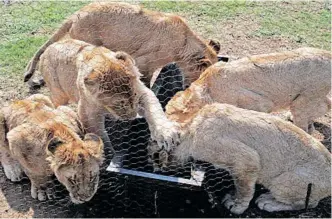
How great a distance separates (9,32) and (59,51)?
9.12ft

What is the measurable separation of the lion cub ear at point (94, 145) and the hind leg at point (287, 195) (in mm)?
1497

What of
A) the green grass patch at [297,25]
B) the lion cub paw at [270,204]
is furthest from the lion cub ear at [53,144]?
the green grass patch at [297,25]

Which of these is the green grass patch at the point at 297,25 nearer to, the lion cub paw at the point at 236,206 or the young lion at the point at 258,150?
the young lion at the point at 258,150

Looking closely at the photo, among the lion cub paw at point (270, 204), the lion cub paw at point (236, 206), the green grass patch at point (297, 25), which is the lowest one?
the lion cub paw at point (236, 206)

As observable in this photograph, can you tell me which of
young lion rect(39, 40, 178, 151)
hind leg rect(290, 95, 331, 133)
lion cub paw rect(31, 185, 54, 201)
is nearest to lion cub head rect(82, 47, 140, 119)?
young lion rect(39, 40, 178, 151)

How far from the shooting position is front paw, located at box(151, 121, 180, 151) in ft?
15.4

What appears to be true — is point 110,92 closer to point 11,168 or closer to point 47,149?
point 47,149

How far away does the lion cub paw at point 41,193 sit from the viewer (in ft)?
16.7

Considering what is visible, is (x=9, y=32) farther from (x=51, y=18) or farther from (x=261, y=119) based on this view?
(x=261, y=119)

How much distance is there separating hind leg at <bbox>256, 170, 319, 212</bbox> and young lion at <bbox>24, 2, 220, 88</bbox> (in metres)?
1.82

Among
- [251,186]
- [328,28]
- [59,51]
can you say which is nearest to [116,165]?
[251,186]

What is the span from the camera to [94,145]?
458 centimetres

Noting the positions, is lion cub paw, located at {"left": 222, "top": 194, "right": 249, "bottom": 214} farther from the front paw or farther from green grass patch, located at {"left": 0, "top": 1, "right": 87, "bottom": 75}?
green grass patch, located at {"left": 0, "top": 1, "right": 87, "bottom": 75}

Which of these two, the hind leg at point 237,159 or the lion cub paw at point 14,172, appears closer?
the hind leg at point 237,159
